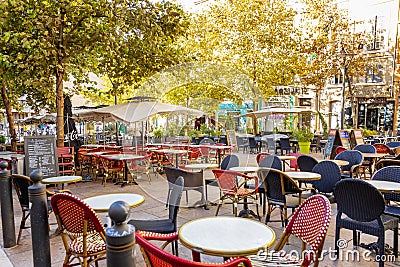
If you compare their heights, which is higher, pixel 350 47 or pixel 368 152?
pixel 350 47

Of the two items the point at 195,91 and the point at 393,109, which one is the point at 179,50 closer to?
the point at 195,91

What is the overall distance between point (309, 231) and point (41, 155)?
241 inches

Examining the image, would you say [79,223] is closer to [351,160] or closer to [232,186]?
[232,186]

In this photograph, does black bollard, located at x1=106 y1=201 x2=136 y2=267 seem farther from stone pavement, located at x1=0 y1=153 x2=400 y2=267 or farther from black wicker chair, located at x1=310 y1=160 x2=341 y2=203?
black wicker chair, located at x1=310 y1=160 x2=341 y2=203

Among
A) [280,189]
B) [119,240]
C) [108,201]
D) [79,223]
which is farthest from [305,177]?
[119,240]

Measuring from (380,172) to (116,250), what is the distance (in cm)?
401

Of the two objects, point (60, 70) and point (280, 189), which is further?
point (60, 70)

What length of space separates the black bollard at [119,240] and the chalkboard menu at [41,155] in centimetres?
588

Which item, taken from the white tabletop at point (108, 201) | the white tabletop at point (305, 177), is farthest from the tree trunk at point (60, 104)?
the white tabletop at point (305, 177)

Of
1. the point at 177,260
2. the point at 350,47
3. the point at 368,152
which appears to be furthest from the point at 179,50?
the point at 350,47

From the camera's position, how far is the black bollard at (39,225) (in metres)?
3.00

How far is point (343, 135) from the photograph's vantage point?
11195mm

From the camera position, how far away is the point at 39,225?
9.89ft

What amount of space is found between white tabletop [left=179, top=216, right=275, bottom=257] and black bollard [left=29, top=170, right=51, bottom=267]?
142 centimetres
